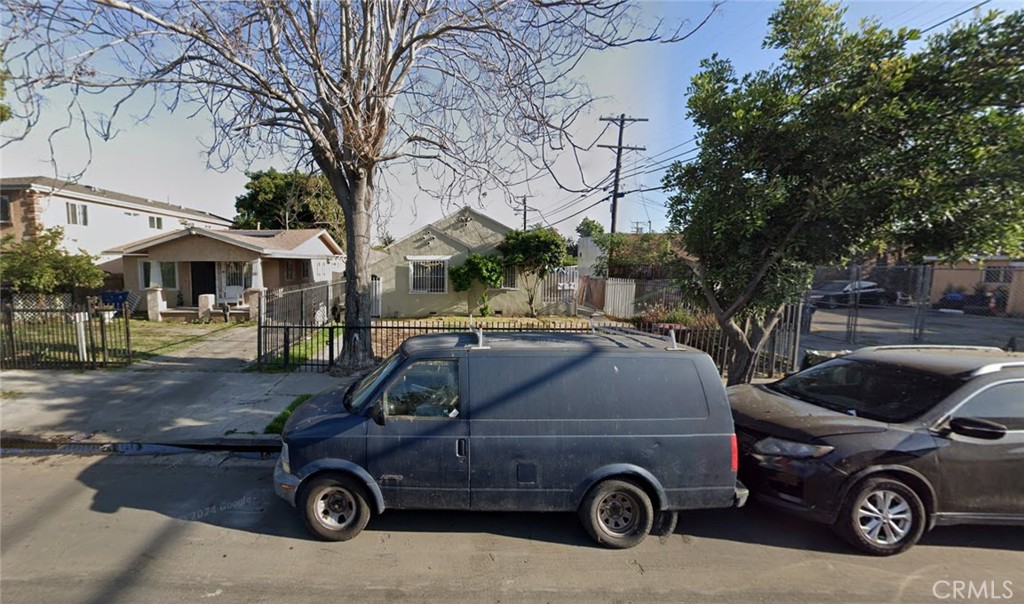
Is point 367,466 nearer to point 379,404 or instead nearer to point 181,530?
point 379,404

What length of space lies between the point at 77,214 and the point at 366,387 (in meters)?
26.3

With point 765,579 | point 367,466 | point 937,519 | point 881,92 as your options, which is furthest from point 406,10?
point 937,519

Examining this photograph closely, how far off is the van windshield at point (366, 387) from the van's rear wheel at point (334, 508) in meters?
0.57

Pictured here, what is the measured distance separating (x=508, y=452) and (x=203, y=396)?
6239 mm

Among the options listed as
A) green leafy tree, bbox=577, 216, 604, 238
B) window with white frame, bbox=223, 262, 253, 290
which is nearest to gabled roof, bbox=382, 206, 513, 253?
window with white frame, bbox=223, 262, 253, 290

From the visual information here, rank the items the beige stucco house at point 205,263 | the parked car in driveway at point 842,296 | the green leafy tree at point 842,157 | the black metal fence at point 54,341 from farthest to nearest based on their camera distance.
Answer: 1. the parked car in driveway at point 842,296
2. the beige stucco house at point 205,263
3. the black metal fence at point 54,341
4. the green leafy tree at point 842,157

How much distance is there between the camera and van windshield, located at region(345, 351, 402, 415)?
11.9 ft

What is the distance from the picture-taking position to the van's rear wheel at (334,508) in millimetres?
3422

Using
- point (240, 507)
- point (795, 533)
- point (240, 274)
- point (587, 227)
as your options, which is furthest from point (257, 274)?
point (587, 227)

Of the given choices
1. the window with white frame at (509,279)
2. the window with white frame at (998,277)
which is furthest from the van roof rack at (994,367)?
the window with white frame at (509,279)

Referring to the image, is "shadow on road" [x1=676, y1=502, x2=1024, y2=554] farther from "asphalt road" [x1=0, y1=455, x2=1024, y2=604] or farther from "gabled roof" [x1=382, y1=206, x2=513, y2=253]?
"gabled roof" [x1=382, y1=206, x2=513, y2=253]

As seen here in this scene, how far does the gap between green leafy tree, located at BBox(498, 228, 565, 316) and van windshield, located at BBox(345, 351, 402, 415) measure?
1385 cm

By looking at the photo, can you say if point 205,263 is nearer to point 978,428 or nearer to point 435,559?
point 435,559

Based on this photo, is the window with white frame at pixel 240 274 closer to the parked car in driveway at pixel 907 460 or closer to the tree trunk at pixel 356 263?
the tree trunk at pixel 356 263
